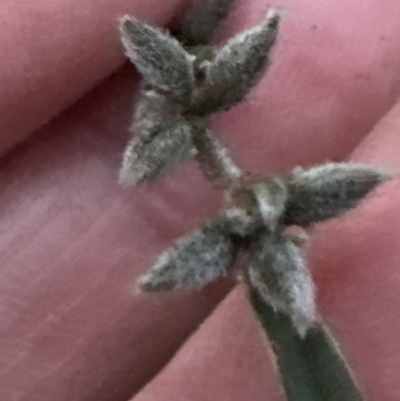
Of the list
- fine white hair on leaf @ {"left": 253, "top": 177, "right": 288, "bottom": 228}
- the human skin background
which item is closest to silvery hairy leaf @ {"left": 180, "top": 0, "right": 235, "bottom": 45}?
the human skin background

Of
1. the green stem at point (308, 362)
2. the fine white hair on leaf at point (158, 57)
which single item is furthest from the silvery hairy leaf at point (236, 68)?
the green stem at point (308, 362)

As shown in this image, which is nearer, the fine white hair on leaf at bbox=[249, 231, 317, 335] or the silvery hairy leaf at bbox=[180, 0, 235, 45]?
the fine white hair on leaf at bbox=[249, 231, 317, 335]

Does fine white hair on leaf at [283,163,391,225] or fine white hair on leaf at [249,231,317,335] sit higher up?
fine white hair on leaf at [283,163,391,225]

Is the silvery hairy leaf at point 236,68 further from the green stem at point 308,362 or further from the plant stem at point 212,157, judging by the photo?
the green stem at point 308,362

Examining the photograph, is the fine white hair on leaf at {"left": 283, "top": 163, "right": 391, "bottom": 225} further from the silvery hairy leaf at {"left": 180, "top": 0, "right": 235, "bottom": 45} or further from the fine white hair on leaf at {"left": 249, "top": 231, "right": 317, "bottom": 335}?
the silvery hairy leaf at {"left": 180, "top": 0, "right": 235, "bottom": 45}

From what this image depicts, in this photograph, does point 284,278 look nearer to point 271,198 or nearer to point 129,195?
point 271,198

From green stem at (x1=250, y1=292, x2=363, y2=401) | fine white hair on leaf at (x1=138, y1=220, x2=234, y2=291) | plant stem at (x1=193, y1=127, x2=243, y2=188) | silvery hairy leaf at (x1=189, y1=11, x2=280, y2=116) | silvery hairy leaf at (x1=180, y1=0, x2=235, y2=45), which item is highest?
silvery hairy leaf at (x1=180, y1=0, x2=235, y2=45)

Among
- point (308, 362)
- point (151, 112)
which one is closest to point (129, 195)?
point (151, 112)
